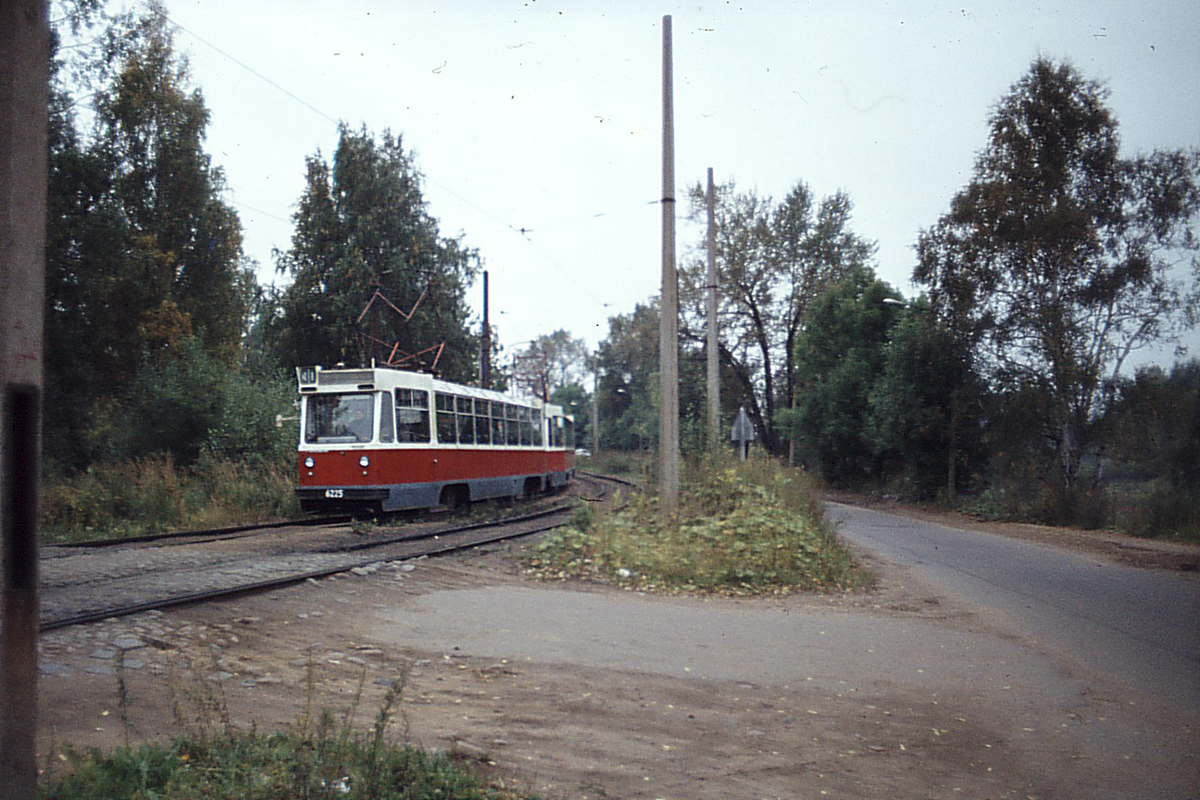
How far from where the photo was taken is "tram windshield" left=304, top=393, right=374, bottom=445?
1702cm

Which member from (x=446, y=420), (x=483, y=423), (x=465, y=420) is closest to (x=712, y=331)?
(x=483, y=423)

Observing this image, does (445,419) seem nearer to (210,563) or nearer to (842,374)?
(210,563)

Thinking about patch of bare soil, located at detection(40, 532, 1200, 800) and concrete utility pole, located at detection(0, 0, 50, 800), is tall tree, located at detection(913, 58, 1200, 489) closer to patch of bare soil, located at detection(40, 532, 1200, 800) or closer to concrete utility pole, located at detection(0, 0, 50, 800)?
patch of bare soil, located at detection(40, 532, 1200, 800)

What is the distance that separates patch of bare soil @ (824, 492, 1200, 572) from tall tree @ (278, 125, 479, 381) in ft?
72.5

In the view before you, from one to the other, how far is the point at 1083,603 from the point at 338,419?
497 inches

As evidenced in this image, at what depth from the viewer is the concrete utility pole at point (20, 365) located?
8.38 feet

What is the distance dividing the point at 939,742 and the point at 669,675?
192 cm

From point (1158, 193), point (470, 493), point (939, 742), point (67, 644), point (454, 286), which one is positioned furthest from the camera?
point (454, 286)

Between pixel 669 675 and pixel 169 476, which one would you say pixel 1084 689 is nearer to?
pixel 669 675

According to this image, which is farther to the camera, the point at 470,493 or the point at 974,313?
the point at 974,313

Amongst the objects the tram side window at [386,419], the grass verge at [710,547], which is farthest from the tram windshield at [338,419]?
the grass verge at [710,547]

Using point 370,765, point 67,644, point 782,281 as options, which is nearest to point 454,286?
point 782,281

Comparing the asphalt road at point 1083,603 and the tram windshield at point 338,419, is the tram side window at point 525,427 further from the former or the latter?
the asphalt road at point 1083,603

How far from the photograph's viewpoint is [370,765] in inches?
148
